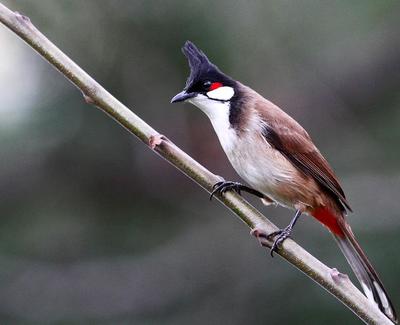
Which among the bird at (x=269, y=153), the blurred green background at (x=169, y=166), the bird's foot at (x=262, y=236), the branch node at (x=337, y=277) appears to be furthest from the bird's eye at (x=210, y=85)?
the blurred green background at (x=169, y=166)

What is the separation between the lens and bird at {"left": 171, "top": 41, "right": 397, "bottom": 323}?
3.24 meters

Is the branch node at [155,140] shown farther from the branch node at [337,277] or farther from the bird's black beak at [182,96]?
the bird's black beak at [182,96]

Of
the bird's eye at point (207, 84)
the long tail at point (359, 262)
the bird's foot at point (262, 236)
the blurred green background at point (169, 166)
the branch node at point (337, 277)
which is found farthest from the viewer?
the blurred green background at point (169, 166)

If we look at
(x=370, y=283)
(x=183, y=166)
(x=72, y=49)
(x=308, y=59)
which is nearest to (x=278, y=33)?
(x=308, y=59)

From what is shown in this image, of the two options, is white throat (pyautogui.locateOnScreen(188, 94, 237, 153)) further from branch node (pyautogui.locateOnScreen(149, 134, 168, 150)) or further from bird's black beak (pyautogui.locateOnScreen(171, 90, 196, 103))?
branch node (pyautogui.locateOnScreen(149, 134, 168, 150))

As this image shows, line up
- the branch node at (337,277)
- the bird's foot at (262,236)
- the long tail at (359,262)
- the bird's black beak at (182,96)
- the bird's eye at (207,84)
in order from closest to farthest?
the branch node at (337,277)
the bird's foot at (262,236)
the long tail at (359,262)
the bird's black beak at (182,96)
the bird's eye at (207,84)

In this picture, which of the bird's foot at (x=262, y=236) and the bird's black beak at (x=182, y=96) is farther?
the bird's black beak at (x=182, y=96)

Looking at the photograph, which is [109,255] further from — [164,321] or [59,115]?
[59,115]

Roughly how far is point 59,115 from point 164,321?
171cm

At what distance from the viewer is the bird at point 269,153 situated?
3.24 meters

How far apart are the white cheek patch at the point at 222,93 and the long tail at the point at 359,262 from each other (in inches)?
23.8

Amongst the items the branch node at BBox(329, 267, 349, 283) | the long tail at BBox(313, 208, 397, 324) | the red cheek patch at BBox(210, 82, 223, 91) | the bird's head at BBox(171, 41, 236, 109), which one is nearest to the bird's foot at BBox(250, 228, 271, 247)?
the branch node at BBox(329, 267, 349, 283)

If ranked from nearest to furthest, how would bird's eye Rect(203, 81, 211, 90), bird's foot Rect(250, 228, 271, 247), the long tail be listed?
bird's foot Rect(250, 228, 271, 247) < the long tail < bird's eye Rect(203, 81, 211, 90)

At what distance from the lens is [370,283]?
308 cm
